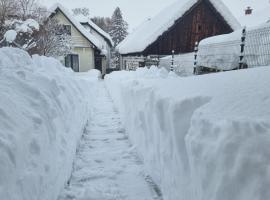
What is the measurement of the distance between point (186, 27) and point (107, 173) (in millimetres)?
15538

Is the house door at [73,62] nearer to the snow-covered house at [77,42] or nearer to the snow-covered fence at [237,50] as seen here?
the snow-covered house at [77,42]

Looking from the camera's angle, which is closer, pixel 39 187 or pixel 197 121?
pixel 197 121

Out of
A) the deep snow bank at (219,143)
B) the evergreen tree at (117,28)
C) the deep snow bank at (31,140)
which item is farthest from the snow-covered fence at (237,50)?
the evergreen tree at (117,28)

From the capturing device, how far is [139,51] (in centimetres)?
1714

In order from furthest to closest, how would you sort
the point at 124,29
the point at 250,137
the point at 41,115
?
the point at 124,29 < the point at 41,115 < the point at 250,137

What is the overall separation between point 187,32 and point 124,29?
39902 mm

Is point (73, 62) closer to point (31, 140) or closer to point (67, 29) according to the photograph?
point (67, 29)

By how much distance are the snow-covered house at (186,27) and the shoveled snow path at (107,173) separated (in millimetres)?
11500

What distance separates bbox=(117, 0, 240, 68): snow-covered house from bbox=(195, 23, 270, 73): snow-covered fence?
19.8 ft

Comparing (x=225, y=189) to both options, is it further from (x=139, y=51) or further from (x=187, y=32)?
(x=187, y=32)

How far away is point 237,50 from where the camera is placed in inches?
328

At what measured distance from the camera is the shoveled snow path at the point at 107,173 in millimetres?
3459

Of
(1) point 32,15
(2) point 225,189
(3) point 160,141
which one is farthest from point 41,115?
(1) point 32,15

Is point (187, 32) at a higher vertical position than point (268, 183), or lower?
higher
